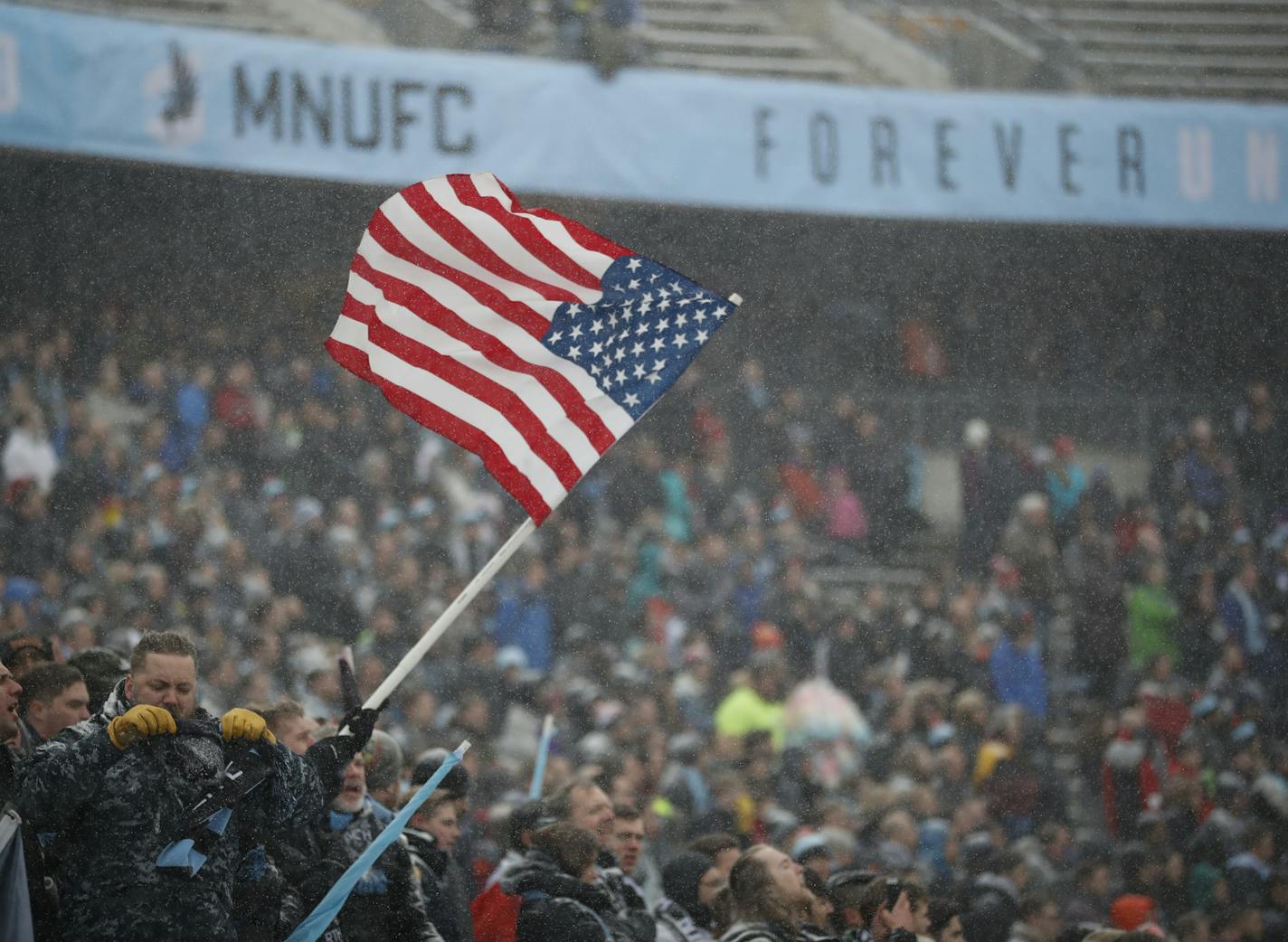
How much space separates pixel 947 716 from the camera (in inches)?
470

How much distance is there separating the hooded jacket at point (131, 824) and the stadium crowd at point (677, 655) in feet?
0.20

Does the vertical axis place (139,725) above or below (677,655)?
above

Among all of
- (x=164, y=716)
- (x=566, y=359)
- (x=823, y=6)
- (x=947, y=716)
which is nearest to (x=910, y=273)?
(x=823, y=6)

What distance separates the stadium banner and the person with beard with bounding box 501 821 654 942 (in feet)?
29.0

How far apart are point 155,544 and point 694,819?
3744 mm

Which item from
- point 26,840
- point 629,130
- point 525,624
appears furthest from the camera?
point 629,130

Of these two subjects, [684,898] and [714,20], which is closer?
[684,898]

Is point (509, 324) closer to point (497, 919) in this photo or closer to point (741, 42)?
point (497, 919)

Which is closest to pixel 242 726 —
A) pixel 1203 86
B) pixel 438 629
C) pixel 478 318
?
pixel 438 629

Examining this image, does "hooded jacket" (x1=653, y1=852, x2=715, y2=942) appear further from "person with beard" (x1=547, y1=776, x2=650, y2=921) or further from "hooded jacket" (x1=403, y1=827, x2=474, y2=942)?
"hooded jacket" (x1=403, y1=827, x2=474, y2=942)

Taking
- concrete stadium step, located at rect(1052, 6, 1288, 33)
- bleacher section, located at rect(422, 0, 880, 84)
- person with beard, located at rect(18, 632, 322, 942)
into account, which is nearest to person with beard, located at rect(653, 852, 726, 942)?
person with beard, located at rect(18, 632, 322, 942)

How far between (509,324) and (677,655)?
23.3 feet

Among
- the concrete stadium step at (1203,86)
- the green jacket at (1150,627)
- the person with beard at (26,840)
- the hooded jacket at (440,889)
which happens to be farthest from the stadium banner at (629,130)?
the person with beard at (26,840)

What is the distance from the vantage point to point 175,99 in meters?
13.3
